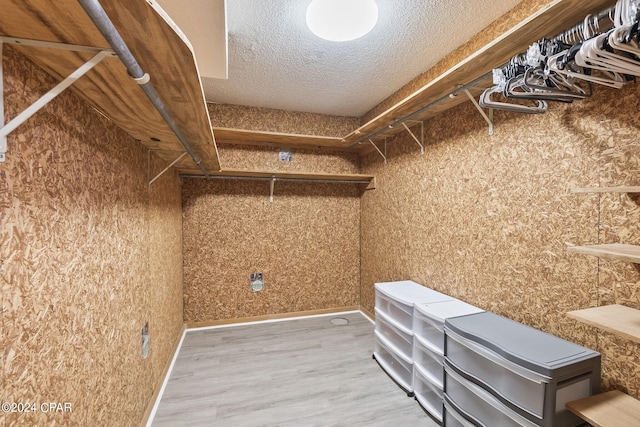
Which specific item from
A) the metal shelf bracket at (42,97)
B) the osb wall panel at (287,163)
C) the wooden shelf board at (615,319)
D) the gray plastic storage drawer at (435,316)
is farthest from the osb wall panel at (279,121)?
the wooden shelf board at (615,319)

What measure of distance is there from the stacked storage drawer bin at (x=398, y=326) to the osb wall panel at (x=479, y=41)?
70.1 inches

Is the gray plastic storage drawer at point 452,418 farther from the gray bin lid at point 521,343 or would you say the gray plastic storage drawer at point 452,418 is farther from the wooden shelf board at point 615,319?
the wooden shelf board at point 615,319

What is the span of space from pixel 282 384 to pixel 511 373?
1.61m

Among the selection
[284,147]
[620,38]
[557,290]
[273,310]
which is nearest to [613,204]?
[557,290]

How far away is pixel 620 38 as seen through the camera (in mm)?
809

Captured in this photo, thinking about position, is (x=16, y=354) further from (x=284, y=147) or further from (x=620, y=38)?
(x=284, y=147)

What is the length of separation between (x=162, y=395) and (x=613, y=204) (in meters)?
2.95

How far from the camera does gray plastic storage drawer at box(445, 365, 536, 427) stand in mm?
1270

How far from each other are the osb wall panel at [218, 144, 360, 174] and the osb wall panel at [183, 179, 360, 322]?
0.70 ft

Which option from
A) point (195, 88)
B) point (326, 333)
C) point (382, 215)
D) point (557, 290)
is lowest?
point (326, 333)

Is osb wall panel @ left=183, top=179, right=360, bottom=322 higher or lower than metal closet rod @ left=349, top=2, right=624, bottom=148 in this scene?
lower

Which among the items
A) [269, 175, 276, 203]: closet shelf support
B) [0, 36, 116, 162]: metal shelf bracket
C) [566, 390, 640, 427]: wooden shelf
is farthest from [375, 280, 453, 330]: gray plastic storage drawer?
[0, 36, 116, 162]: metal shelf bracket

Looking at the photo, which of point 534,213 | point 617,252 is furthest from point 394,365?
point 617,252

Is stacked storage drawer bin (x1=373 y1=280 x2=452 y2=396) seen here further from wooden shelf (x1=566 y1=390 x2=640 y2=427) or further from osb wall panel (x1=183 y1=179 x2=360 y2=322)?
osb wall panel (x1=183 y1=179 x2=360 y2=322)
